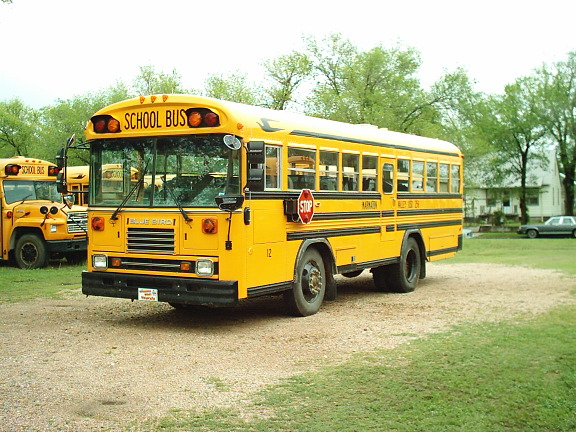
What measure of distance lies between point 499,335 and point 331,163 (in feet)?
11.5

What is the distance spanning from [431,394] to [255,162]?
3.56 metres

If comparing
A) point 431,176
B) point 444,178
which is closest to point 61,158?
point 431,176

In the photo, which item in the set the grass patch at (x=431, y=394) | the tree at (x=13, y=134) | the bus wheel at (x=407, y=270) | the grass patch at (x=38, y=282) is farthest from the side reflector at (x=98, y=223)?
the tree at (x=13, y=134)

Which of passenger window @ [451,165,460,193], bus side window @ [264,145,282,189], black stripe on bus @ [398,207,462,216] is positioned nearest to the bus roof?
bus side window @ [264,145,282,189]

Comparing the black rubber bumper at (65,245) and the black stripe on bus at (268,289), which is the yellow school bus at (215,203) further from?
the black rubber bumper at (65,245)

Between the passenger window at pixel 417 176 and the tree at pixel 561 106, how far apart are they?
3598 centimetres

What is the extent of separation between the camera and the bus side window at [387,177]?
12.5 meters

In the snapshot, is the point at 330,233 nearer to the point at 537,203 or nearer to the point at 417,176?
the point at 417,176

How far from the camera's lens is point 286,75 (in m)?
47.6

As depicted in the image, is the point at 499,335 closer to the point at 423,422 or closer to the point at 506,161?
the point at 423,422

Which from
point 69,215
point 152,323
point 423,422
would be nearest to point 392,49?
point 69,215

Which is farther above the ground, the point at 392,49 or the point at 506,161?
the point at 392,49

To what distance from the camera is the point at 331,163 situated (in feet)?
35.4

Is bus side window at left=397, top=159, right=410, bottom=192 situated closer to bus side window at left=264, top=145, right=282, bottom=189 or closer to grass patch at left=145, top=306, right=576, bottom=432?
bus side window at left=264, top=145, right=282, bottom=189
